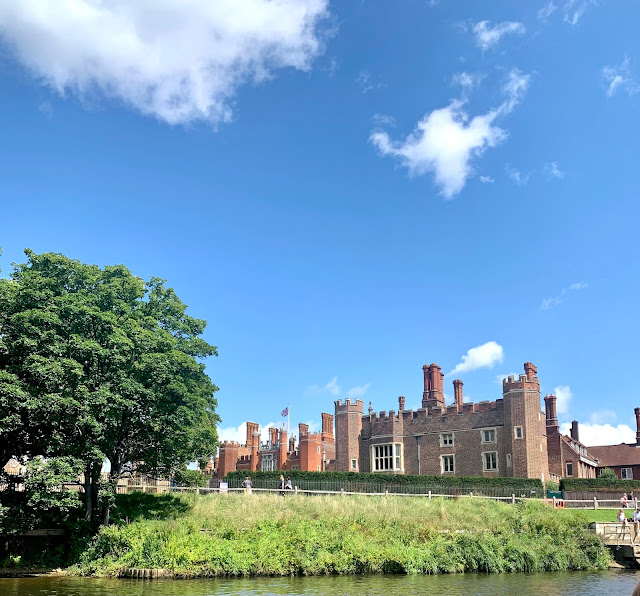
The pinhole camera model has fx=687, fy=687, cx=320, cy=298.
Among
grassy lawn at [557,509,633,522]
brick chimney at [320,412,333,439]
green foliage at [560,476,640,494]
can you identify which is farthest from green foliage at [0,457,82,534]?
brick chimney at [320,412,333,439]

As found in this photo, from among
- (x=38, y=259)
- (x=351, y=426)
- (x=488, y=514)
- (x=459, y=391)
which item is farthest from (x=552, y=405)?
(x=38, y=259)

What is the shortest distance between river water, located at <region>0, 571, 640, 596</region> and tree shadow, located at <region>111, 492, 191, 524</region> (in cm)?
477

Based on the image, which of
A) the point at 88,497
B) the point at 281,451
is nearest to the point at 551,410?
the point at 281,451

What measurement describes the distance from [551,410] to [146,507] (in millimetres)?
42890

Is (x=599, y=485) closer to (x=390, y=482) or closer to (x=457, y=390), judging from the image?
(x=457, y=390)

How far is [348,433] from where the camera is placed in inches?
2378

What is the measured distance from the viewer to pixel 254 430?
75938 mm

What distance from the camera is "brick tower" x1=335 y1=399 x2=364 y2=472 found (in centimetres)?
6006

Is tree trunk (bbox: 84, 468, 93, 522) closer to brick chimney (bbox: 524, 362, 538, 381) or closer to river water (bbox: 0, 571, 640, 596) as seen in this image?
river water (bbox: 0, 571, 640, 596)

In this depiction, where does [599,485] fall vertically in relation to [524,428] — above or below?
below

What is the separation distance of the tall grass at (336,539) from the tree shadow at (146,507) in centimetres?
14

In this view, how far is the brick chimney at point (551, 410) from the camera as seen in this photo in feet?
203

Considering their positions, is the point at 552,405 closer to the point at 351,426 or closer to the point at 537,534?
the point at 351,426

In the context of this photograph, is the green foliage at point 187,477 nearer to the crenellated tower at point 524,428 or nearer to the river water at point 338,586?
the river water at point 338,586
